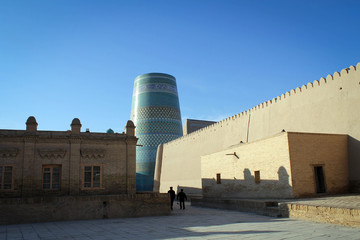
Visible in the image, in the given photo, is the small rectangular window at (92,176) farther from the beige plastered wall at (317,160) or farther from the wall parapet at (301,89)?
the wall parapet at (301,89)

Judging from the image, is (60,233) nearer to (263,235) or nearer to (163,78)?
(263,235)

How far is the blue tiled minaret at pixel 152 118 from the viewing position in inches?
1351

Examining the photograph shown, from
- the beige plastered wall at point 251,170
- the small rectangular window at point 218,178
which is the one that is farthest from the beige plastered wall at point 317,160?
the small rectangular window at point 218,178

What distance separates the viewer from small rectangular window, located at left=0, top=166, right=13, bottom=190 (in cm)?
1230

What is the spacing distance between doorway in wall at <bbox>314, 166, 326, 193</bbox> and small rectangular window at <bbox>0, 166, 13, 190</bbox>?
11825 mm

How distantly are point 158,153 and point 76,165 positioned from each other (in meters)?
19.7

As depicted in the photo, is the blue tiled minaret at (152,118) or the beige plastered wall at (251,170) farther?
the blue tiled minaret at (152,118)

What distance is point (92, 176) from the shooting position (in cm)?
1340

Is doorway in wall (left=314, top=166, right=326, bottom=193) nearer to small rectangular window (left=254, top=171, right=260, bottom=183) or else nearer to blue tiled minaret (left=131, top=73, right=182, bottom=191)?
small rectangular window (left=254, top=171, right=260, bottom=183)

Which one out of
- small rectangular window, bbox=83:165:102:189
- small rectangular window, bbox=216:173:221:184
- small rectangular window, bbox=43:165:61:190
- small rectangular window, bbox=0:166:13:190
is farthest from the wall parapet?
small rectangular window, bbox=0:166:13:190

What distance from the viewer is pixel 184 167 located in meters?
27.1

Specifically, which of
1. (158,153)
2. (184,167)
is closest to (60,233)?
(184,167)

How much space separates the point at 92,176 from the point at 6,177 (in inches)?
128

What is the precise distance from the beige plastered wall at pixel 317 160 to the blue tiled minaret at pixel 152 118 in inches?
917
